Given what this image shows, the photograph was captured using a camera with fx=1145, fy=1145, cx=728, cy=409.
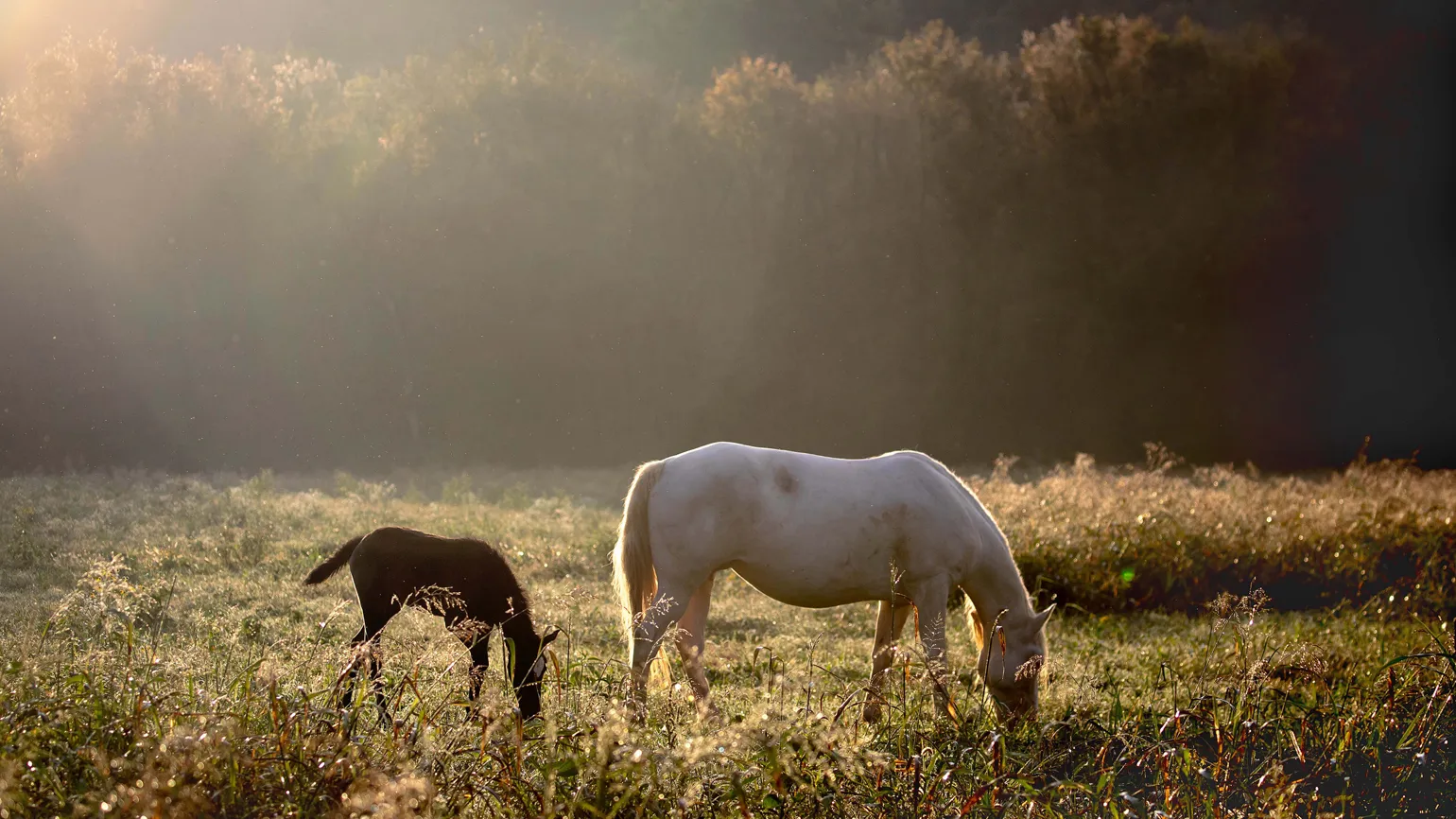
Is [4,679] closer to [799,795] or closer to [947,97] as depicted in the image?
[799,795]

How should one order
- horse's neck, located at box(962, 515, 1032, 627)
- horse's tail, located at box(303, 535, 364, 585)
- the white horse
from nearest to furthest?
1. horse's tail, located at box(303, 535, 364, 585)
2. the white horse
3. horse's neck, located at box(962, 515, 1032, 627)

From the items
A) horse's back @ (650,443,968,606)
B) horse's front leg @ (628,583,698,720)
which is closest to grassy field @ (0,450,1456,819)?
horse's front leg @ (628,583,698,720)

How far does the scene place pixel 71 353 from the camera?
55.6 feet

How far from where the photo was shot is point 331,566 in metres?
4.62

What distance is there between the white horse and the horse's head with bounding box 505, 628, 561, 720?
854mm

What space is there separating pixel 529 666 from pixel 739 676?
2.17m

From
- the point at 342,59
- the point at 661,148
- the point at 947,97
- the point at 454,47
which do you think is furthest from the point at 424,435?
the point at 342,59

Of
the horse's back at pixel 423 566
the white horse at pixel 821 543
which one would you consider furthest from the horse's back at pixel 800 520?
the horse's back at pixel 423 566

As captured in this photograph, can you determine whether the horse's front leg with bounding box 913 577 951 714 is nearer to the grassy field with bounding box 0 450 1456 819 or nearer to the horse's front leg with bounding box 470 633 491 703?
the grassy field with bounding box 0 450 1456 819

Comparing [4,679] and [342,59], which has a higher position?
[342,59]

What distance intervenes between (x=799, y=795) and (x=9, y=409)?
16496mm

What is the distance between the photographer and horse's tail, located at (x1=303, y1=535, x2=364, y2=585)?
4572mm

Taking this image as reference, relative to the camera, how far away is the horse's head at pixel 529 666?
4.36 meters

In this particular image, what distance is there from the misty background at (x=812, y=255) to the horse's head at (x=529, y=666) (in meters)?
14.6
